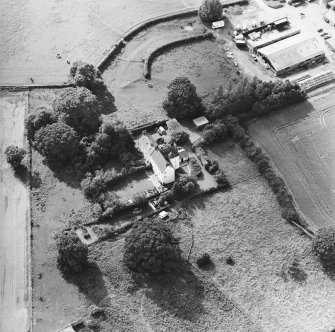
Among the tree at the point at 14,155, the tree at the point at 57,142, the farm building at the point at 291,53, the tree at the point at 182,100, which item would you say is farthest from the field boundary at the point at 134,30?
the tree at the point at 14,155

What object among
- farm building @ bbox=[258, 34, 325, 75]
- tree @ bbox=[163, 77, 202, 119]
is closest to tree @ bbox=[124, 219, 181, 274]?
tree @ bbox=[163, 77, 202, 119]

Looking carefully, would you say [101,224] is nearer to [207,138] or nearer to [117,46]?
[207,138]

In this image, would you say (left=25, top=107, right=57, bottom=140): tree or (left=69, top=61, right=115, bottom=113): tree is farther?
(left=69, top=61, right=115, bottom=113): tree

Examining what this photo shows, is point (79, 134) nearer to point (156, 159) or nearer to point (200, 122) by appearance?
point (156, 159)

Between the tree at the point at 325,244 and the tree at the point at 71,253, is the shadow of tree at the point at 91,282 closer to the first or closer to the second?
the tree at the point at 71,253

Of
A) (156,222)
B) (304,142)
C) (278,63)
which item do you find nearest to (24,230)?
(156,222)

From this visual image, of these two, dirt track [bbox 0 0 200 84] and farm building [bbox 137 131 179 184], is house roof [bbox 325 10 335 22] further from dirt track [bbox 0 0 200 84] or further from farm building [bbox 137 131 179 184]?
farm building [bbox 137 131 179 184]
